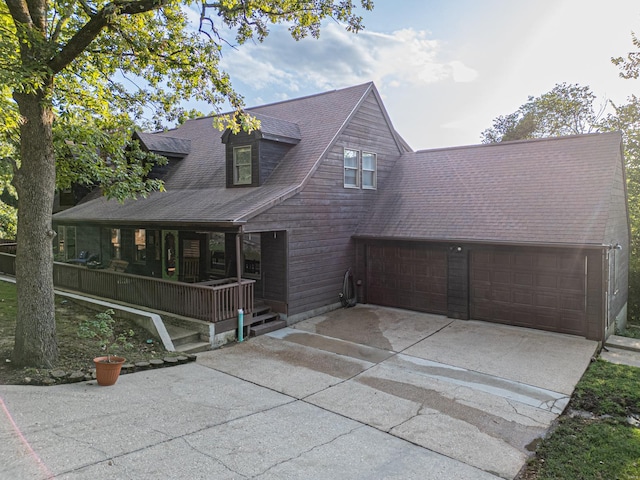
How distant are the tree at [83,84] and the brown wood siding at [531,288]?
23.2ft

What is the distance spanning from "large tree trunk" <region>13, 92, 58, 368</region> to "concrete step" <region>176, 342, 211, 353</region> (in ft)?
7.84

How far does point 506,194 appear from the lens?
11.9m

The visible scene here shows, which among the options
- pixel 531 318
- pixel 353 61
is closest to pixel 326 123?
pixel 353 61

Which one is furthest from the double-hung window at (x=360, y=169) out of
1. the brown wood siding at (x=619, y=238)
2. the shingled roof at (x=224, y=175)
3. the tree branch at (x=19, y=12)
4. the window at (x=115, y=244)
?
the window at (x=115, y=244)

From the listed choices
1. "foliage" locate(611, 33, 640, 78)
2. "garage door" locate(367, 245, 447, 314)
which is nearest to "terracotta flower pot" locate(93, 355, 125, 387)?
"garage door" locate(367, 245, 447, 314)

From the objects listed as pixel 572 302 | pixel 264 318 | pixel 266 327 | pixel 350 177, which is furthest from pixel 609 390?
pixel 350 177

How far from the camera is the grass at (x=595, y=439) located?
14.5ft

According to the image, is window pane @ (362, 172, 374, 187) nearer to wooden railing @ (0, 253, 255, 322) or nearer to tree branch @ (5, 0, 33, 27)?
wooden railing @ (0, 253, 255, 322)

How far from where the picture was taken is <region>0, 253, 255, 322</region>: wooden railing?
922cm

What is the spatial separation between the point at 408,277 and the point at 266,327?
4.81 meters

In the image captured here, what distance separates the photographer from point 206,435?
4.85 metres

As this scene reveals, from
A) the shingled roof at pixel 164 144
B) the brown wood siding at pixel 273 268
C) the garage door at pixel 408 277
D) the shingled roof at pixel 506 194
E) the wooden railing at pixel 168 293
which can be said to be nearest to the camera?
the wooden railing at pixel 168 293

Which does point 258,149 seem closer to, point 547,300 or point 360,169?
point 360,169

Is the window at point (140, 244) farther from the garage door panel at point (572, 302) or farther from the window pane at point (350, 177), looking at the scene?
the garage door panel at point (572, 302)
